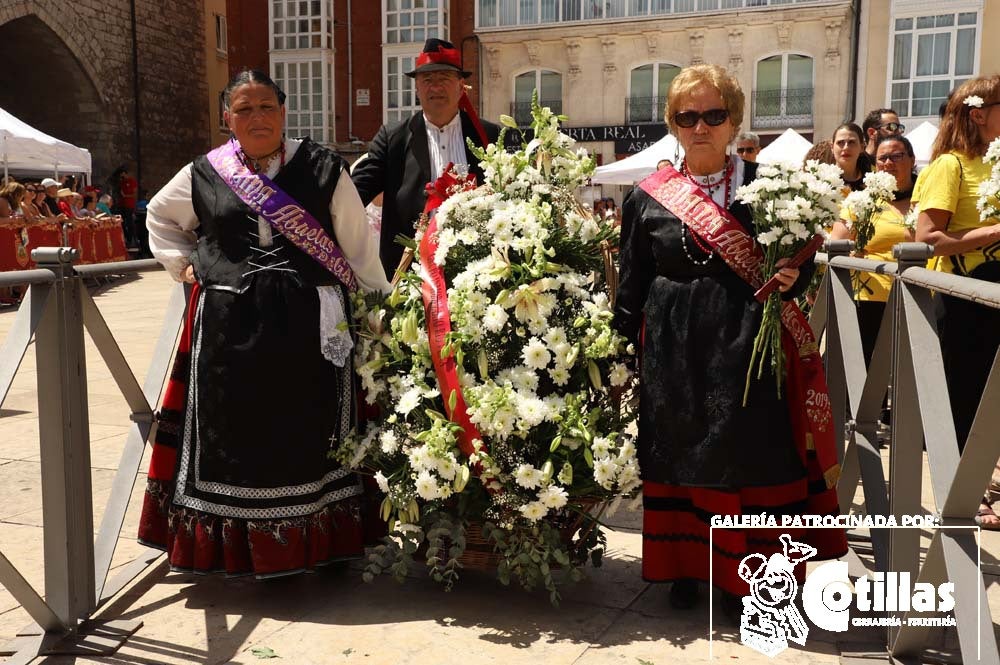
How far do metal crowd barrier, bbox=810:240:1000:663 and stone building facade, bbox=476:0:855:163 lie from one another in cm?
2408

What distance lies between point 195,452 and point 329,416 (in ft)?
1.59

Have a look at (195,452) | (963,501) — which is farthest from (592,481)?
(195,452)

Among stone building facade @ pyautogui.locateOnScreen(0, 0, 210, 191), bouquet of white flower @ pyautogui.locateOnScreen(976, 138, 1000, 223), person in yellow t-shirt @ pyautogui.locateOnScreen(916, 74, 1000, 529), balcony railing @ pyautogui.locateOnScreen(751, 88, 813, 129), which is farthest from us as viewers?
balcony railing @ pyautogui.locateOnScreen(751, 88, 813, 129)

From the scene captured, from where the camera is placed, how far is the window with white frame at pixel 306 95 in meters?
32.1

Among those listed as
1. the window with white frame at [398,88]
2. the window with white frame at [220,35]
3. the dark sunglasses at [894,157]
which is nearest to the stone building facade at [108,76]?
the window with white frame at [220,35]

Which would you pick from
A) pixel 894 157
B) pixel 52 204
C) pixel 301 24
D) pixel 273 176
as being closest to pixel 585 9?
pixel 301 24

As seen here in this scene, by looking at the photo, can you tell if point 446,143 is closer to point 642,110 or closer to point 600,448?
point 600,448

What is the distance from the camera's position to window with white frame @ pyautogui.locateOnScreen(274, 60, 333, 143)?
32.1 metres

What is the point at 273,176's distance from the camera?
11.6 ft

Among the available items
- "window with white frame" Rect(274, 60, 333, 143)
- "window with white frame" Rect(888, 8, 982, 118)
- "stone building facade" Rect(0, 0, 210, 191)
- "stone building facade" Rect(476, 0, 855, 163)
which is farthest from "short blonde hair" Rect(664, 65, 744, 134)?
"window with white frame" Rect(274, 60, 333, 143)

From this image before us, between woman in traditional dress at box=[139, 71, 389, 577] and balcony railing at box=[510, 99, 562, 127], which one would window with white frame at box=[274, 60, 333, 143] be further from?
woman in traditional dress at box=[139, 71, 389, 577]

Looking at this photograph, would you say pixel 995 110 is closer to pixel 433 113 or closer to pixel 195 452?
pixel 433 113

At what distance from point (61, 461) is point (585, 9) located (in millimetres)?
27244

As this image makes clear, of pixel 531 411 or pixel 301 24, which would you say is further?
pixel 301 24
